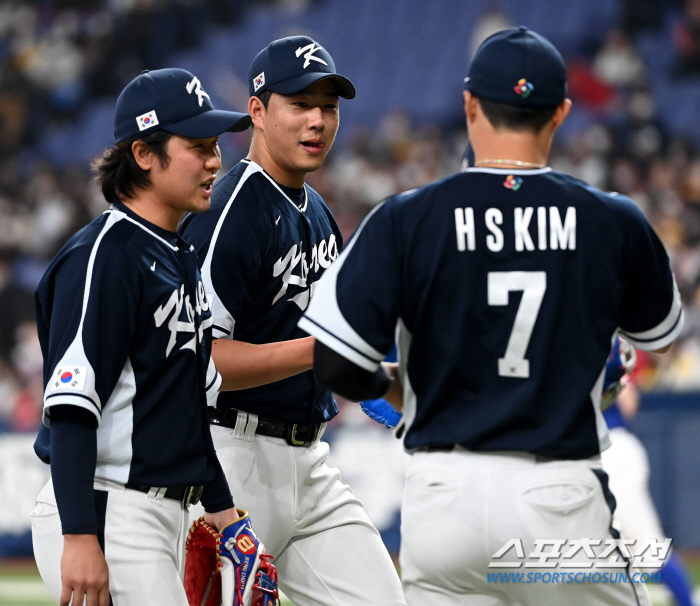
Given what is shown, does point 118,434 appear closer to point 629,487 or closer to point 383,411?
point 383,411

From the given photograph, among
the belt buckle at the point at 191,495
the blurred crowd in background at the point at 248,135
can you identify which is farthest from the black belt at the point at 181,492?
the blurred crowd in background at the point at 248,135

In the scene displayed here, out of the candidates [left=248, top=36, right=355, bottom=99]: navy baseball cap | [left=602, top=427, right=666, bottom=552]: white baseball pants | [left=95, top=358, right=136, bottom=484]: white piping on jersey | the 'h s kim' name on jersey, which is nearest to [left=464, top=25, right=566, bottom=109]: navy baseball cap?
the 'h s kim' name on jersey

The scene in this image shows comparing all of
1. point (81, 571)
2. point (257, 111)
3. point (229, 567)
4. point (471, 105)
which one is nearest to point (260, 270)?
point (257, 111)

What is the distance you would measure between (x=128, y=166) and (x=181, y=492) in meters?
0.95

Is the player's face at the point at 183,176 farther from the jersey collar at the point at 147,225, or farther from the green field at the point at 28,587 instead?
the green field at the point at 28,587

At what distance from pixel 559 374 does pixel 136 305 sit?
44.5 inches

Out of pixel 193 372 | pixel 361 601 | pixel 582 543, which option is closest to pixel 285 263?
pixel 193 372

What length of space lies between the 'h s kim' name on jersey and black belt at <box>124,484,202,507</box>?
1.08 meters

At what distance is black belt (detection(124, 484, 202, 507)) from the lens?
8.80 ft

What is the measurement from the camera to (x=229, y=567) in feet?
9.96

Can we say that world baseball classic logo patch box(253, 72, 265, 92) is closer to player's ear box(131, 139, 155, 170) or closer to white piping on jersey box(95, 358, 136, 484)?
player's ear box(131, 139, 155, 170)

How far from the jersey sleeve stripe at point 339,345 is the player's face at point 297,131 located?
1.19 meters

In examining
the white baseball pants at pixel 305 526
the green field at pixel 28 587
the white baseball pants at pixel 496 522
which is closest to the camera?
the white baseball pants at pixel 496 522

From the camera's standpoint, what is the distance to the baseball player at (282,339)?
3236 mm
